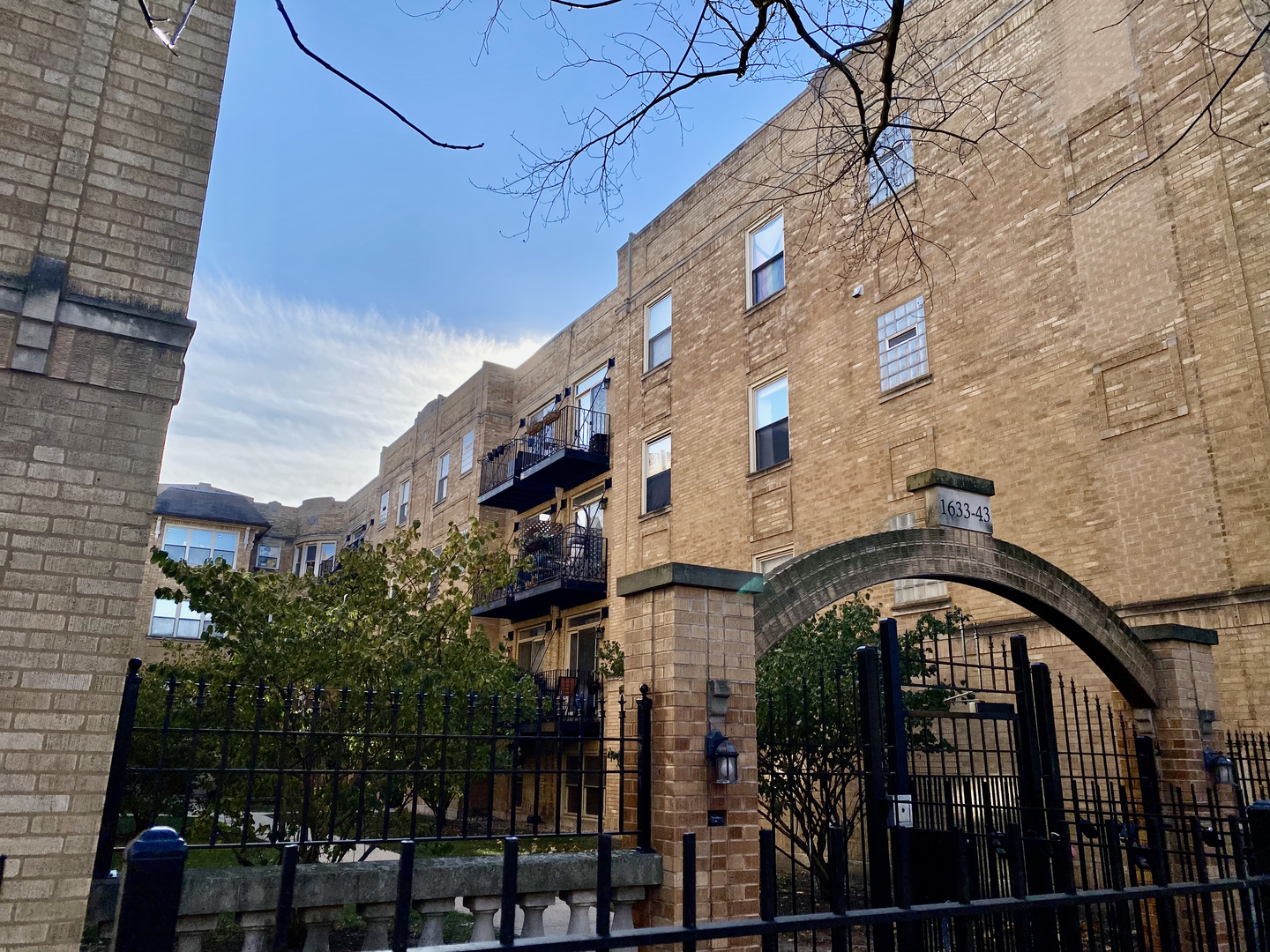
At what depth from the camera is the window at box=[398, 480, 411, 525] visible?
32312 mm

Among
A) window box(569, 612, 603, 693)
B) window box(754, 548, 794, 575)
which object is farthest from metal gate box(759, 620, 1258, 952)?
window box(569, 612, 603, 693)

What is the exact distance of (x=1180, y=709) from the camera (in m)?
8.28

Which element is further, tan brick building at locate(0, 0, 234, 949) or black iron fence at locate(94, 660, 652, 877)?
tan brick building at locate(0, 0, 234, 949)

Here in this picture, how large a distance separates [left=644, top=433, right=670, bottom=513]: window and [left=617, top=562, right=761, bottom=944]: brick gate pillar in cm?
1283

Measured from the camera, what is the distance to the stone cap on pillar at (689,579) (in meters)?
5.61

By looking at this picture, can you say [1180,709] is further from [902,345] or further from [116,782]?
[116,782]

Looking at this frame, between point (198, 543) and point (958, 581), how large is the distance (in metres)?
32.7

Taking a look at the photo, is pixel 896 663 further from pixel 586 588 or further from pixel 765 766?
pixel 586 588

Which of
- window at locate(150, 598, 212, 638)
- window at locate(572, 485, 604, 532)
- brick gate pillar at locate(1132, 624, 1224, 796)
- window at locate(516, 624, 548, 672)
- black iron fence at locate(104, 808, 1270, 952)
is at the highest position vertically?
window at locate(572, 485, 604, 532)

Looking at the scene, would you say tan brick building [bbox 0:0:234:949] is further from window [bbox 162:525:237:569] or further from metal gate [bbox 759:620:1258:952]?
window [bbox 162:525:237:569]

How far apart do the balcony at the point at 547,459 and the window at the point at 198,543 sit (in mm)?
14169

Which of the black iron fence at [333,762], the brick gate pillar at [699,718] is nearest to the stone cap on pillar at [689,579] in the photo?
the brick gate pillar at [699,718]

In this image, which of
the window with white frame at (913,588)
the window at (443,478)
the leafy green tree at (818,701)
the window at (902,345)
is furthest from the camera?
the window at (443,478)

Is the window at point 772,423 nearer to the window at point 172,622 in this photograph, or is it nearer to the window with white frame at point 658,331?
the window with white frame at point 658,331
